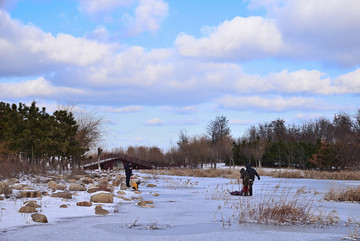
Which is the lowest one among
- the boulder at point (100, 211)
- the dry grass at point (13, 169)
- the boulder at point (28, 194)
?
the boulder at point (100, 211)

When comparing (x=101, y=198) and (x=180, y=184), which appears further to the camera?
(x=180, y=184)

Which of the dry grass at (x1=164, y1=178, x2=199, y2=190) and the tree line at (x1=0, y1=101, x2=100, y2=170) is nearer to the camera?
the dry grass at (x1=164, y1=178, x2=199, y2=190)

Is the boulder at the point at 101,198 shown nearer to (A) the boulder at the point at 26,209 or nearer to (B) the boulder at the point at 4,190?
(B) the boulder at the point at 4,190

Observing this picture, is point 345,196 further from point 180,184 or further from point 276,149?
point 276,149

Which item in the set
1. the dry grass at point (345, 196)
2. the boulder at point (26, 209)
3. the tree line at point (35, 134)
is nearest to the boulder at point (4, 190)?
the boulder at point (26, 209)

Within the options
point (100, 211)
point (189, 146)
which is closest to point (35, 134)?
point (100, 211)

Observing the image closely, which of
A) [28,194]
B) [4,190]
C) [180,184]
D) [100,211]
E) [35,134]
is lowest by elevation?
[180,184]

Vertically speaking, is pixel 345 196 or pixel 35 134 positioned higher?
pixel 35 134

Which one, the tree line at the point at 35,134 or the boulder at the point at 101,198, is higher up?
the tree line at the point at 35,134

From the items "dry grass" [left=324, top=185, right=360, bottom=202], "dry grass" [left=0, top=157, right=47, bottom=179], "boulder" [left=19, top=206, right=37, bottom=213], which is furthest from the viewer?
"dry grass" [left=0, top=157, right=47, bottom=179]

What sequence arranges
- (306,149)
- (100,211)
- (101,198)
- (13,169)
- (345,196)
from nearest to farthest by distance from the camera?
1. (100,211)
2. (101,198)
3. (345,196)
4. (13,169)
5. (306,149)

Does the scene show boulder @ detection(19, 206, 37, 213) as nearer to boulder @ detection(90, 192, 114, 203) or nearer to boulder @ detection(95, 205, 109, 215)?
boulder @ detection(95, 205, 109, 215)

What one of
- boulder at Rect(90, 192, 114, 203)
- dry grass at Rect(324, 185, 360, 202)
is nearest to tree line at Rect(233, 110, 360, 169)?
dry grass at Rect(324, 185, 360, 202)

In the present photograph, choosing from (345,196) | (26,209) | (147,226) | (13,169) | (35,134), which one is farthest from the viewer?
(35,134)
